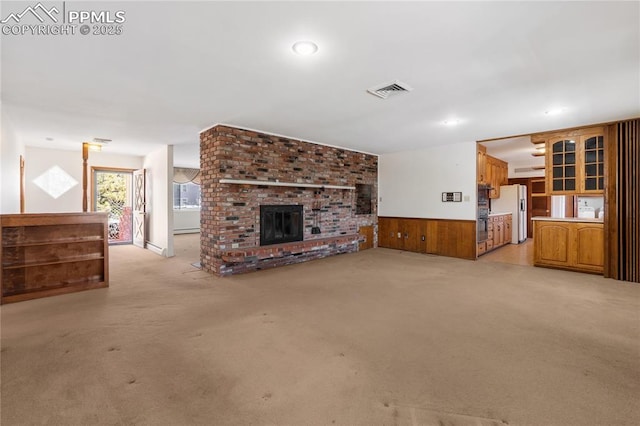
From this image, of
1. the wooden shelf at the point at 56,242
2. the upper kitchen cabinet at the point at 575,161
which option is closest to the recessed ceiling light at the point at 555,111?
the upper kitchen cabinet at the point at 575,161

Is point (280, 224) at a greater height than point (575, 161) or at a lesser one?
lesser

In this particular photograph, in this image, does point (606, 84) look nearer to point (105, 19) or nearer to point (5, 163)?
point (105, 19)

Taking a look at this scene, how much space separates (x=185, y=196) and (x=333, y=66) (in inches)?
391

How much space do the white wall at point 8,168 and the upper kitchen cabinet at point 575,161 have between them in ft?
27.8

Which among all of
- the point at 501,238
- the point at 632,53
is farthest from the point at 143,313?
the point at 501,238

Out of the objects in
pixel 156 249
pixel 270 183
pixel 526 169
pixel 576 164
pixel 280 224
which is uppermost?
pixel 526 169

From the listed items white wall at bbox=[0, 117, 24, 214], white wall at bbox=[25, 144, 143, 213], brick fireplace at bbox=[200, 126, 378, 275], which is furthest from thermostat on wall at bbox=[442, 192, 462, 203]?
white wall at bbox=[25, 144, 143, 213]

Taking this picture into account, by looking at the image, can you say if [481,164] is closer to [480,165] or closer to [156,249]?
[480,165]

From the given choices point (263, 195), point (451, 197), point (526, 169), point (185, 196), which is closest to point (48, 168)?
point (185, 196)

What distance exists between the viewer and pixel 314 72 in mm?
2863

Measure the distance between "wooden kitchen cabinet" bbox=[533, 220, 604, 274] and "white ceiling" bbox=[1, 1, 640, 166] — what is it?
176 centimetres

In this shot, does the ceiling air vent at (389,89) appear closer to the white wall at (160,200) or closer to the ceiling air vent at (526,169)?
the white wall at (160,200)

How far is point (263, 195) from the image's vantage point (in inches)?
209

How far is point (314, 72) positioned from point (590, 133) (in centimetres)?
508
